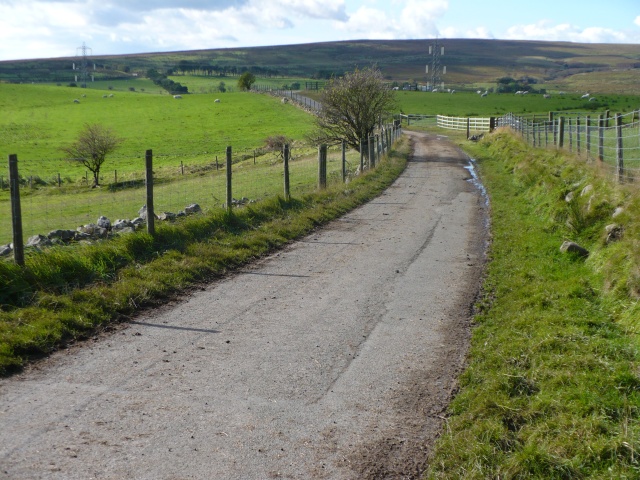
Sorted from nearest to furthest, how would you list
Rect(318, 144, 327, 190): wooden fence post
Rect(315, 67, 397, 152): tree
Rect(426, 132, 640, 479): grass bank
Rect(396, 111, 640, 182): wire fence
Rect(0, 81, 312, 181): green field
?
1. Rect(426, 132, 640, 479): grass bank
2. Rect(396, 111, 640, 182): wire fence
3. Rect(318, 144, 327, 190): wooden fence post
4. Rect(315, 67, 397, 152): tree
5. Rect(0, 81, 312, 181): green field

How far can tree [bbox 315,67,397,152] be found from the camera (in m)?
34.2

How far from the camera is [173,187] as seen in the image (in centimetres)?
3478

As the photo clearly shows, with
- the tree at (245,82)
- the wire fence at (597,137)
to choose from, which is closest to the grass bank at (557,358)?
the wire fence at (597,137)

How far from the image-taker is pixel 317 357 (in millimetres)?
7082

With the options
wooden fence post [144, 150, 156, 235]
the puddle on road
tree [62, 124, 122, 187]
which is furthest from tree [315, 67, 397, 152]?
wooden fence post [144, 150, 156, 235]

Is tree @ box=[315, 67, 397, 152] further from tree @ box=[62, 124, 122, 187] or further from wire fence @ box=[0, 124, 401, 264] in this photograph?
tree @ box=[62, 124, 122, 187]

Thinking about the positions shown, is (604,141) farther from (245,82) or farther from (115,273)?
(245,82)

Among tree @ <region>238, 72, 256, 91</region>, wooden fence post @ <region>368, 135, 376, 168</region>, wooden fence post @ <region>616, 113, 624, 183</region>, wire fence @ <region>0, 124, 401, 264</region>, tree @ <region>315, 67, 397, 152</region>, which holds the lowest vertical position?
wire fence @ <region>0, 124, 401, 264</region>

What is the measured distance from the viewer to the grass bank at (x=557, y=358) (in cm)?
488

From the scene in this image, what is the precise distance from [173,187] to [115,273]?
25492 mm

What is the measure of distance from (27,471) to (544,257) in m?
8.49

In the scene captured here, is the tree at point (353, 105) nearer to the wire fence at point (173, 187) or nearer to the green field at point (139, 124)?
the wire fence at point (173, 187)

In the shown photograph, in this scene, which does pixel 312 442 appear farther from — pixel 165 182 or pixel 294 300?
pixel 165 182

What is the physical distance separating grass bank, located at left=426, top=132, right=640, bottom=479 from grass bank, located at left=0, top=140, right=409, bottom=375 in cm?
404
